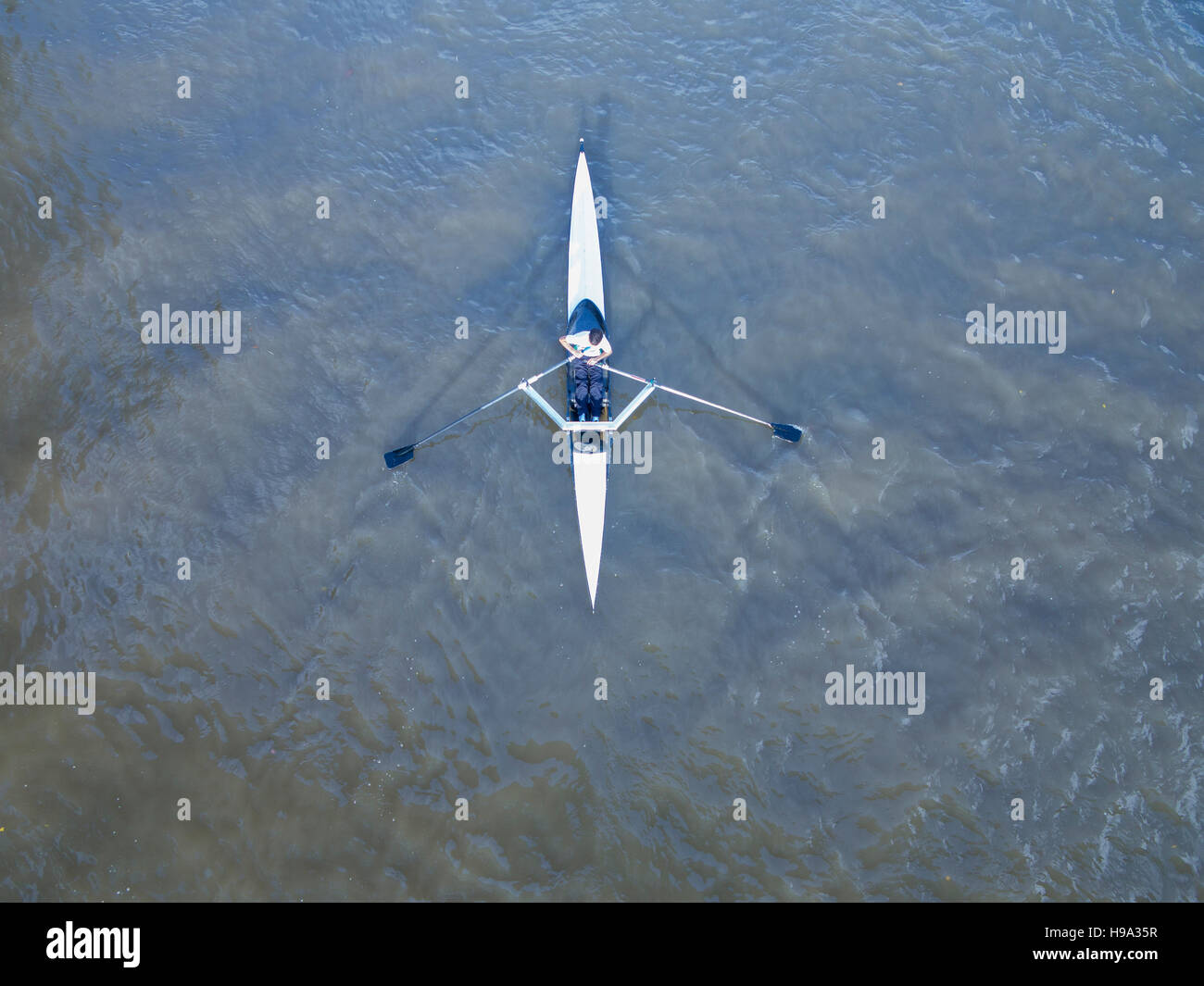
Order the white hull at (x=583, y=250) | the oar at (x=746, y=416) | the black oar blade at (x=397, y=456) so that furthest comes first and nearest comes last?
the white hull at (x=583, y=250) → the oar at (x=746, y=416) → the black oar blade at (x=397, y=456)

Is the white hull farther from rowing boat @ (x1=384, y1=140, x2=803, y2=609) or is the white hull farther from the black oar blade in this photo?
the black oar blade

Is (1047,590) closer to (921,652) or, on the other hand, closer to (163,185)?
(921,652)

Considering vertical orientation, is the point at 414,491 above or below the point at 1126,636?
above

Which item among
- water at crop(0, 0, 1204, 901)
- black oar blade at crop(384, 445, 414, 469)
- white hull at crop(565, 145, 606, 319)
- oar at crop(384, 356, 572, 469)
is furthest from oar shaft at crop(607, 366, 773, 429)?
black oar blade at crop(384, 445, 414, 469)

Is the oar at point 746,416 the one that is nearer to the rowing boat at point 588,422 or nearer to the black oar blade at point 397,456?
the rowing boat at point 588,422

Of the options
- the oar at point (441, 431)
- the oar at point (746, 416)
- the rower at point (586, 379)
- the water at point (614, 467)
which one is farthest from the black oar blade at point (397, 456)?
the oar at point (746, 416)
